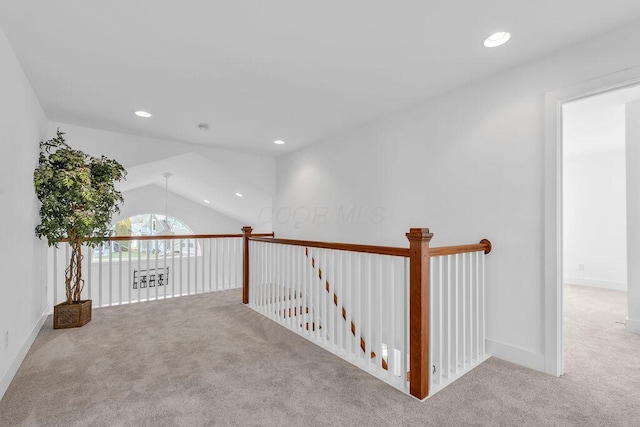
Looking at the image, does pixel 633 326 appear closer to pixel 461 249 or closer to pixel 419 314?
pixel 461 249

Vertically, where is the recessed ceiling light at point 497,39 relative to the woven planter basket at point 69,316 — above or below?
above

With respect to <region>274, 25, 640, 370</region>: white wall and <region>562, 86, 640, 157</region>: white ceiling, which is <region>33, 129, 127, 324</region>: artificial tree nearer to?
<region>274, 25, 640, 370</region>: white wall

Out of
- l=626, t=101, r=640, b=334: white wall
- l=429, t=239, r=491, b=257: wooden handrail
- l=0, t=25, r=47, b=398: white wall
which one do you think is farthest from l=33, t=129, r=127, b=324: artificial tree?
l=626, t=101, r=640, b=334: white wall

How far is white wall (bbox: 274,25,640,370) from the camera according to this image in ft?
7.32

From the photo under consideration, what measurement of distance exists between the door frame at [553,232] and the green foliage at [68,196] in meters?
3.99

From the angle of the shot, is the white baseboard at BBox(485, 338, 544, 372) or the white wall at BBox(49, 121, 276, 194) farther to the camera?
the white wall at BBox(49, 121, 276, 194)

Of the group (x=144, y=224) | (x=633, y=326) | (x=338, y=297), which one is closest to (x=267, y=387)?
(x=338, y=297)

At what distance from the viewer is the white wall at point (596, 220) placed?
4922 millimetres

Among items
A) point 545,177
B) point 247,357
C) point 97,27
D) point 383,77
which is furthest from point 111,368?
point 545,177

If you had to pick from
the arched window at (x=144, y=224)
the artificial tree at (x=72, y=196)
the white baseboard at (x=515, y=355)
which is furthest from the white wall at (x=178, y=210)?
the white baseboard at (x=515, y=355)

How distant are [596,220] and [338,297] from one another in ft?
17.2

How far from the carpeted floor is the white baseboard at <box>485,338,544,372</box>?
0.25ft

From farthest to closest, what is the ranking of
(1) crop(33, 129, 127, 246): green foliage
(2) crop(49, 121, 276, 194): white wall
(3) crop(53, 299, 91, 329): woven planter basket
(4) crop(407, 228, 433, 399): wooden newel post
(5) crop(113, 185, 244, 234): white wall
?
(5) crop(113, 185, 244, 234): white wall
(2) crop(49, 121, 276, 194): white wall
(3) crop(53, 299, 91, 329): woven planter basket
(1) crop(33, 129, 127, 246): green foliage
(4) crop(407, 228, 433, 399): wooden newel post

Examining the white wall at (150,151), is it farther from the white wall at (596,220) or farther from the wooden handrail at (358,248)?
the white wall at (596,220)
